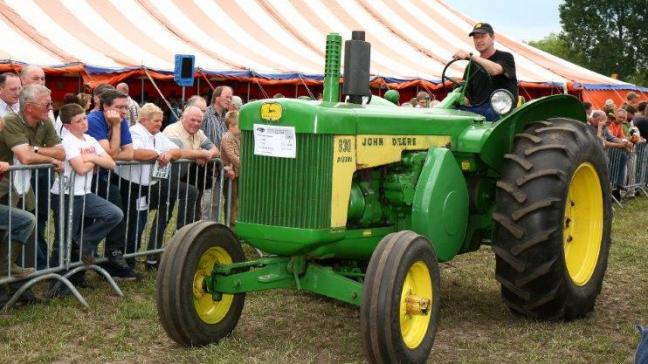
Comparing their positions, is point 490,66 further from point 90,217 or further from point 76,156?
point 90,217

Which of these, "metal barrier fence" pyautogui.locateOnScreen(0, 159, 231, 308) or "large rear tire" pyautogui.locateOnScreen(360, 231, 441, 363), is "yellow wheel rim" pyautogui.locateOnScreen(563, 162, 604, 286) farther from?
"metal barrier fence" pyautogui.locateOnScreen(0, 159, 231, 308)

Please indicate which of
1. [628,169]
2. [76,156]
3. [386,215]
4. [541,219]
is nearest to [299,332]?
[386,215]

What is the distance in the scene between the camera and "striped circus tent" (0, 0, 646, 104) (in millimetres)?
12617

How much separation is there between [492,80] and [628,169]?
899 centimetres

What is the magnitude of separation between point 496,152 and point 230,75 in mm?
8891

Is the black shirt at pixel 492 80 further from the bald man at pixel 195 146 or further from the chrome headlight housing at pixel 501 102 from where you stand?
the bald man at pixel 195 146

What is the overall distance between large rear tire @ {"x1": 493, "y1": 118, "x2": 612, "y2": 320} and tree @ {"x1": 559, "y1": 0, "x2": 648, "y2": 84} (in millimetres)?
53379

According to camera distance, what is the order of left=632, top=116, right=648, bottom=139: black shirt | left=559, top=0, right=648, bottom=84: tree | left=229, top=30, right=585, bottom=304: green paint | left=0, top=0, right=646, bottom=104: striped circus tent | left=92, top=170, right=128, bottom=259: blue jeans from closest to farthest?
left=229, top=30, right=585, bottom=304: green paint → left=92, top=170, right=128, bottom=259: blue jeans → left=0, top=0, right=646, bottom=104: striped circus tent → left=632, top=116, right=648, bottom=139: black shirt → left=559, top=0, right=648, bottom=84: tree

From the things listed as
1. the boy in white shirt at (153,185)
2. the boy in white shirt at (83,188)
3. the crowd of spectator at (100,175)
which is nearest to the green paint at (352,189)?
the crowd of spectator at (100,175)

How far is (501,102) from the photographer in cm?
569

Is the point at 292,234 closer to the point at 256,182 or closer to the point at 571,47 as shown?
the point at 256,182

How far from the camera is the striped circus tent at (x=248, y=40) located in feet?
41.4

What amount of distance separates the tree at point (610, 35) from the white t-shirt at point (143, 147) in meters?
52.8

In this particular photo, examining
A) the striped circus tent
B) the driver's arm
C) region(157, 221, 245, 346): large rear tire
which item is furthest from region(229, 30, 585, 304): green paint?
the striped circus tent
